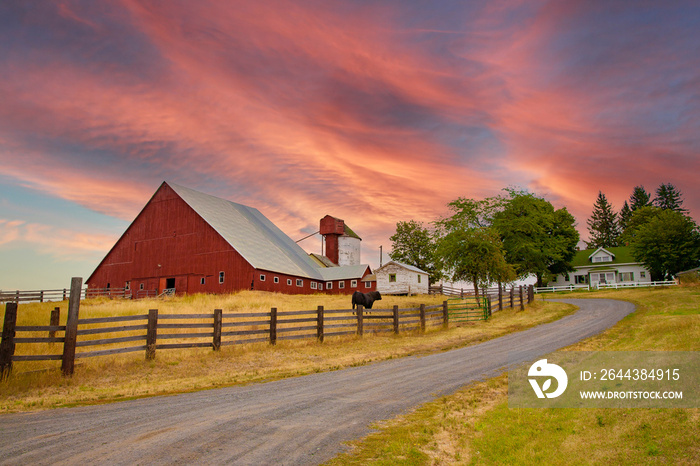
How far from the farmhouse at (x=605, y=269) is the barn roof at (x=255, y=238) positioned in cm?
3373

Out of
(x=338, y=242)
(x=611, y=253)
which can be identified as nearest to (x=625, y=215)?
(x=611, y=253)

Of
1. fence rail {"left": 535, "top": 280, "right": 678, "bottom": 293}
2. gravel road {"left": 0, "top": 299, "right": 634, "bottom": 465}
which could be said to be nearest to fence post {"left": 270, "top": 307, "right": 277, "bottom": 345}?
gravel road {"left": 0, "top": 299, "right": 634, "bottom": 465}

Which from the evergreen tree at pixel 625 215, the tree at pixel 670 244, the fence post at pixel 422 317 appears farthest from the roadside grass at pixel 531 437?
the evergreen tree at pixel 625 215

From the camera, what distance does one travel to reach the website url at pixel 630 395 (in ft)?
22.4

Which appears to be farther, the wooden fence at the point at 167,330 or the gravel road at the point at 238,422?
the wooden fence at the point at 167,330

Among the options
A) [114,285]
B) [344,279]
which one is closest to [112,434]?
[114,285]

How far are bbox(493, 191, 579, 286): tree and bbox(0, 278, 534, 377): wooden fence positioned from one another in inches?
1174

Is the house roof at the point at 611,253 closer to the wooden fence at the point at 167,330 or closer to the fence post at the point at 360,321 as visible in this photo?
the wooden fence at the point at 167,330

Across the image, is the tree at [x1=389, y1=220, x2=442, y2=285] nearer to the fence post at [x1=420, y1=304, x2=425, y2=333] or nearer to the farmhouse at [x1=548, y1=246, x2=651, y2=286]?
the farmhouse at [x1=548, y1=246, x2=651, y2=286]

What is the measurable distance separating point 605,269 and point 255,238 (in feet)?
167

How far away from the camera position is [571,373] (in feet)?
33.6

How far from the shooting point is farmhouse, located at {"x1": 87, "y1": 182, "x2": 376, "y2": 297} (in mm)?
46750

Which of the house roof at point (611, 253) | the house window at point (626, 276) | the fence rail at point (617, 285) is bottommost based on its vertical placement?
the fence rail at point (617, 285)

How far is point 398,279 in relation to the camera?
58.1 m
